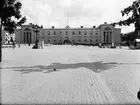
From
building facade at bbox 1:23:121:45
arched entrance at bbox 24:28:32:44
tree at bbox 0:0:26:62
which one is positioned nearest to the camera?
tree at bbox 0:0:26:62

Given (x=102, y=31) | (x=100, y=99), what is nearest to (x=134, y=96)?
(x=100, y=99)

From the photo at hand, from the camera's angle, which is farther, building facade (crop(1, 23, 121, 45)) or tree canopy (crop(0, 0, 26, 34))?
building facade (crop(1, 23, 121, 45))

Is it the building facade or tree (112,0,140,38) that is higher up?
the building facade

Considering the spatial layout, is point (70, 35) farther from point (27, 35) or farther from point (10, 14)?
point (10, 14)

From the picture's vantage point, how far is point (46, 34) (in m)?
134

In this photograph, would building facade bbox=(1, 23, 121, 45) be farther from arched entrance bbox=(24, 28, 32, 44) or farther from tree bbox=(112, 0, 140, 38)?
tree bbox=(112, 0, 140, 38)

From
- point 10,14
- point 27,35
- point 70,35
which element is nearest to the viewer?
point 10,14

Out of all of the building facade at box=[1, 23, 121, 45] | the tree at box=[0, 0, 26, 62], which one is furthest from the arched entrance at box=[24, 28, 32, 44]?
the tree at box=[0, 0, 26, 62]

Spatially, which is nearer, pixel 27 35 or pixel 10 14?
pixel 10 14

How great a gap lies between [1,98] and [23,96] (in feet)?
1.98

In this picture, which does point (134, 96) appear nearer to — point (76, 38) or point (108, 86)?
point (108, 86)

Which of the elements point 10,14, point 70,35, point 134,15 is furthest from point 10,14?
point 70,35

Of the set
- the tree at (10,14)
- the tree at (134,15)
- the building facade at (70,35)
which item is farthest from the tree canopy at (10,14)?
the building facade at (70,35)

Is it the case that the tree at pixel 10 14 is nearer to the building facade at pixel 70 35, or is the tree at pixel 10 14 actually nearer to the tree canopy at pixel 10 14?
the tree canopy at pixel 10 14
